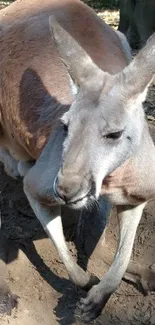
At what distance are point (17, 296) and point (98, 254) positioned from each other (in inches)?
25.3

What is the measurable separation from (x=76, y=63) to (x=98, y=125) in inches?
14.9

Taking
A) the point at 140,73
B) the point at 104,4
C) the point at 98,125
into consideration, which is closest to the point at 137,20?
the point at 104,4

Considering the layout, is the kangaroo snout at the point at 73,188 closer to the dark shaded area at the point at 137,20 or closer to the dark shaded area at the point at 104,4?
the dark shaded area at the point at 137,20

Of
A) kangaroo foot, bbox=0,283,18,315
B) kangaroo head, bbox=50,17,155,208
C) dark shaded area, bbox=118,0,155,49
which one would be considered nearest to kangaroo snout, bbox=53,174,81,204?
kangaroo head, bbox=50,17,155,208

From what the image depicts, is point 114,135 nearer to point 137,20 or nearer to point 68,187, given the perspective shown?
point 68,187

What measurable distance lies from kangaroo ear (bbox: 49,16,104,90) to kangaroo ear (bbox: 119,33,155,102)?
15cm

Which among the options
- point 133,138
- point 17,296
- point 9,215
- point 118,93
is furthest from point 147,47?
point 9,215

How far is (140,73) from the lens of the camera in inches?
107

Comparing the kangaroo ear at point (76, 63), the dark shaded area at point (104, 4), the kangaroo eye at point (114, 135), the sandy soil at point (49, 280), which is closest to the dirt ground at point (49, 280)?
the sandy soil at point (49, 280)

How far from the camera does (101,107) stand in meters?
2.72

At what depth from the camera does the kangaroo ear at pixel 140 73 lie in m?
2.70

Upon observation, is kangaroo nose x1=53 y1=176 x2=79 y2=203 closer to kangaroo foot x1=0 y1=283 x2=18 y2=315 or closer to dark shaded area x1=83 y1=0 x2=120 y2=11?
kangaroo foot x1=0 y1=283 x2=18 y2=315

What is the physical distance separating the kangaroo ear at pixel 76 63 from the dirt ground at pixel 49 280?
1.37m

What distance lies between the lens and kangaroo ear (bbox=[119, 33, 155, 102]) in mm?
2697
